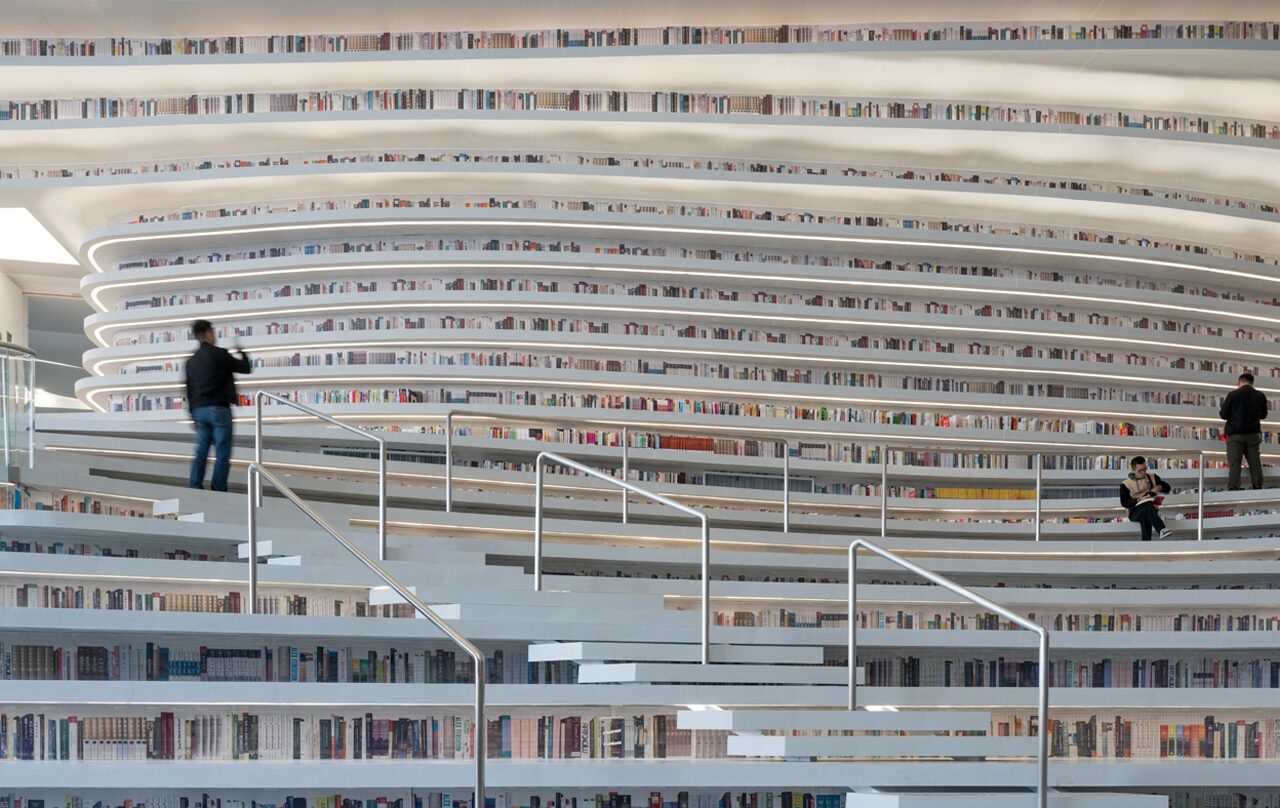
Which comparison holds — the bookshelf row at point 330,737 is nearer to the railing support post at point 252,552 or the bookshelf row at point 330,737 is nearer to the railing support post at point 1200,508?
the railing support post at point 252,552

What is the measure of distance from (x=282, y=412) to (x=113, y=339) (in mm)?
1906

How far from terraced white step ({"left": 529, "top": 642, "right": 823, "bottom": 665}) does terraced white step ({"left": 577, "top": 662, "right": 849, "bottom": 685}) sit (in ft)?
0.12

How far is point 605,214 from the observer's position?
9648mm

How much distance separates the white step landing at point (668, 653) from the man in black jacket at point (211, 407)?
2135 millimetres

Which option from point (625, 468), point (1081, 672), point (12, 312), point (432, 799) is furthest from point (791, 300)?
point (12, 312)

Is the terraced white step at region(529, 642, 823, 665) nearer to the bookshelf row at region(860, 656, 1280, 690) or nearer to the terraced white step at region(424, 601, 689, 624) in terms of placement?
Answer: the terraced white step at region(424, 601, 689, 624)

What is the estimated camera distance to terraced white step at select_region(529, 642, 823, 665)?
5488 mm

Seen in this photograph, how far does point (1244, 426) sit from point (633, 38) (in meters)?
4.38

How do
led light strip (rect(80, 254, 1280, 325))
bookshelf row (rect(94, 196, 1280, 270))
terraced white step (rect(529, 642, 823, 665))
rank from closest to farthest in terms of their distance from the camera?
terraced white step (rect(529, 642, 823, 665)) < led light strip (rect(80, 254, 1280, 325)) < bookshelf row (rect(94, 196, 1280, 270))

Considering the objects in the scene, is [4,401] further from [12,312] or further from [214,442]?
[12,312]

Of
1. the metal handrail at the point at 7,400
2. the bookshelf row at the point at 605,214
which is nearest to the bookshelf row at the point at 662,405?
the bookshelf row at the point at 605,214

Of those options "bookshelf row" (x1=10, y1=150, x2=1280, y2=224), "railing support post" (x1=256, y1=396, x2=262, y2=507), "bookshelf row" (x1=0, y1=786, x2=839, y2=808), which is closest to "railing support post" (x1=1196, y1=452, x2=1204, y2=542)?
"bookshelf row" (x1=10, y1=150, x2=1280, y2=224)

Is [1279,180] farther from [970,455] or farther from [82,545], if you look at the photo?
[82,545]

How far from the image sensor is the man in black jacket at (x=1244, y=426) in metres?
9.02
